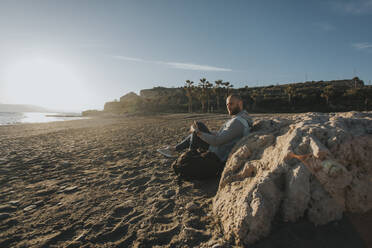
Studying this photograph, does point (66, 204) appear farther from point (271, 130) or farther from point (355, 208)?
point (355, 208)

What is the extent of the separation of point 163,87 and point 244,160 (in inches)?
4350

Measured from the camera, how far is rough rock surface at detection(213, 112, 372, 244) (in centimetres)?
192

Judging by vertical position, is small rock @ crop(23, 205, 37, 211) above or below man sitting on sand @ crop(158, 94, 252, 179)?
below

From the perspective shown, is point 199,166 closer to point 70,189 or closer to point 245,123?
point 245,123

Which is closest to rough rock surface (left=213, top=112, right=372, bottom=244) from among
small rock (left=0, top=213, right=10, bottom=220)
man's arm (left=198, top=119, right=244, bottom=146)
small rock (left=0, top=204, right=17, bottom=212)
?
man's arm (left=198, top=119, right=244, bottom=146)

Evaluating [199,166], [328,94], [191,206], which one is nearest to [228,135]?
[199,166]

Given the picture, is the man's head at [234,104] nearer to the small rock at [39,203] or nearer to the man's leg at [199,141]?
the man's leg at [199,141]

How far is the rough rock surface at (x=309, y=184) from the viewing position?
1919mm

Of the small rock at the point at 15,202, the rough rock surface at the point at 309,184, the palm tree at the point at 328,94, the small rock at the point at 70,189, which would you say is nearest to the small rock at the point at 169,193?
the rough rock surface at the point at 309,184

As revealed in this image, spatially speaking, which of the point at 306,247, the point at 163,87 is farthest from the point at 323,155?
the point at 163,87

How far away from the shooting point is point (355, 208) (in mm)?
1954

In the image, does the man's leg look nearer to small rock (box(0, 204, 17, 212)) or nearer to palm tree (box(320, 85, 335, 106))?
small rock (box(0, 204, 17, 212))

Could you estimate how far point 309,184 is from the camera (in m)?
1.99

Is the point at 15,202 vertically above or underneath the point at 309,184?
underneath
